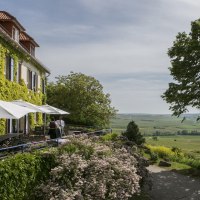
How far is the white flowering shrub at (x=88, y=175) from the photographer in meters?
14.5

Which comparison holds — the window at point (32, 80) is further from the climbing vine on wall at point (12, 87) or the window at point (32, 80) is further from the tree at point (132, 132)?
the tree at point (132, 132)

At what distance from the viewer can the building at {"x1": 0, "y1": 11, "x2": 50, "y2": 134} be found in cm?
2590

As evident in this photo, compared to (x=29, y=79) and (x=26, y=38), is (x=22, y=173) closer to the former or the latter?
(x=29, y=79)

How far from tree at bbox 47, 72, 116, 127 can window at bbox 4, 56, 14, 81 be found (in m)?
22.2

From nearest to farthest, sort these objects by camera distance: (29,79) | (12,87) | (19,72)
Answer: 1. (12,87)
2. (19,72)
3. (29,79)

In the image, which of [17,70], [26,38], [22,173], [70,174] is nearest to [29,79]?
[26,38]

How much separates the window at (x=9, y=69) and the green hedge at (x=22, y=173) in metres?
13.0

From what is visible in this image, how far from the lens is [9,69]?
27.3 m

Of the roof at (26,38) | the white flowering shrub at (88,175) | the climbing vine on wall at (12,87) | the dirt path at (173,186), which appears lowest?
the dirt path at (173,186)

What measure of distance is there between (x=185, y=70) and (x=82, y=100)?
24.3m

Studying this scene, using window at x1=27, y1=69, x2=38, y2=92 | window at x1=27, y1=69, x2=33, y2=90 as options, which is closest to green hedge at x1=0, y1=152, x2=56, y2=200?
window at x1=27, y1=69, x2=33, y2=90

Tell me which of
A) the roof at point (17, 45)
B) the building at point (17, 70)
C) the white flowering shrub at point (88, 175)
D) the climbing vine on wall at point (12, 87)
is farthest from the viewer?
the building at point (17, 70)

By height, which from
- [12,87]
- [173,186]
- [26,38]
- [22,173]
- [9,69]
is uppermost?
[26,38]

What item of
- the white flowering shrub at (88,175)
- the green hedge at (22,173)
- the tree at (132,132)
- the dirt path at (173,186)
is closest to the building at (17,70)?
the tree at (132,132)
